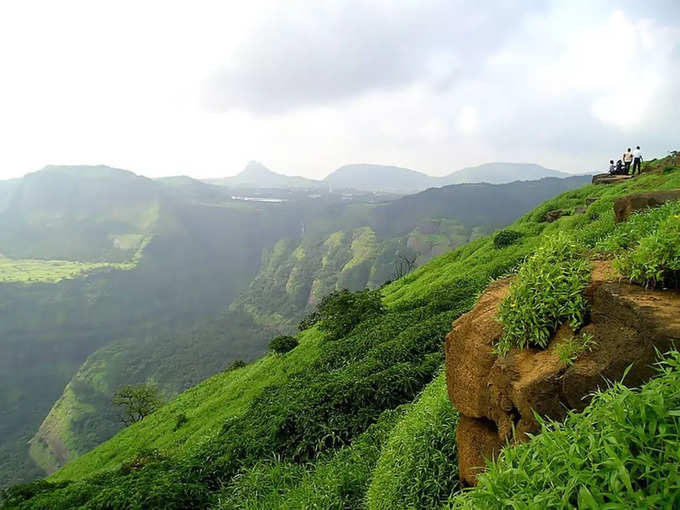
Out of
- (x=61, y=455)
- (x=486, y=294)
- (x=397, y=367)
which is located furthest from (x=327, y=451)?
(x=61, y=455)

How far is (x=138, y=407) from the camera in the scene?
177ft

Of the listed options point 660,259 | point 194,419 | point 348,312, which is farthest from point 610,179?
point 194,419

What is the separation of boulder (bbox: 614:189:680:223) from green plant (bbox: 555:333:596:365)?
7699 mm

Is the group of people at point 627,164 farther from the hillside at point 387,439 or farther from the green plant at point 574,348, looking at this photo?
the green plant at point 574,348

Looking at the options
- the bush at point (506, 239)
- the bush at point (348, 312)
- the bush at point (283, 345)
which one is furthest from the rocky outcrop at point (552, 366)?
the bush at point (283, 345)

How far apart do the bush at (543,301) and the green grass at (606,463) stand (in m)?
1.56

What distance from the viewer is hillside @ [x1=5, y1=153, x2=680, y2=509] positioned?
275 centimetres

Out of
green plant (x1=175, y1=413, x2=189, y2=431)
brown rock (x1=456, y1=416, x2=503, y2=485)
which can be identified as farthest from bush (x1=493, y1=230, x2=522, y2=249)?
green plant (x1=175, y1=413, x2=189, y2=431)

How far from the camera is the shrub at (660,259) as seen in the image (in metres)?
4.28

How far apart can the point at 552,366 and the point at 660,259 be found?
5.44 feet

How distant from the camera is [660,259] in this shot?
4.38 metres

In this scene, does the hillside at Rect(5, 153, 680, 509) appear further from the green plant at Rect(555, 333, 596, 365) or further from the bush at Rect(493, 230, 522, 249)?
the green plant at Rect(555, 333, 596, 365)

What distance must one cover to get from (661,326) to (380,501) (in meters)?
4.93

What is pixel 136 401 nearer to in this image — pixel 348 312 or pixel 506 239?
pixel 348 312
